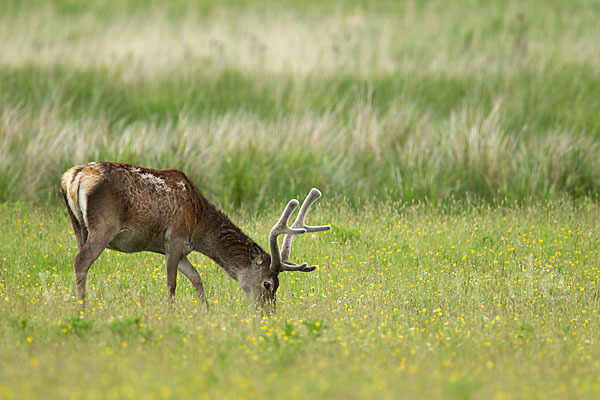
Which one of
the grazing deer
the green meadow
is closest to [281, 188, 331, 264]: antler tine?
the grazing deer

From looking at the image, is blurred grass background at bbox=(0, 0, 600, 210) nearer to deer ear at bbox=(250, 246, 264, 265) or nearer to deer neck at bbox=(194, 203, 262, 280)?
deer neck at bbox=(194, 203, 262, 280)

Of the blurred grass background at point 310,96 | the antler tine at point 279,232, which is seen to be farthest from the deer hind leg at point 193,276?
the blurred grass background at point 310,96

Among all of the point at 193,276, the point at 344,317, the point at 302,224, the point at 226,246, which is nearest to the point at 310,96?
the point at 226,246

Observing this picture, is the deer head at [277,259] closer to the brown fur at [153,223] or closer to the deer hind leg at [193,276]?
the brown fur at [153,223]

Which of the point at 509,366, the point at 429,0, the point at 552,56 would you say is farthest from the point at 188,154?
the point at 429,0

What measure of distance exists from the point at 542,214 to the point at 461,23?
446 inches

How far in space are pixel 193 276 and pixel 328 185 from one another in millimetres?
4741

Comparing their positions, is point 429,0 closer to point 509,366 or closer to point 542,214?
point 542,214

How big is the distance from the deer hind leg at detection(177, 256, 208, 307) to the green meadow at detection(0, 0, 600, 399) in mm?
214

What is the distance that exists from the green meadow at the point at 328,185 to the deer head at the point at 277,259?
299 millimetres

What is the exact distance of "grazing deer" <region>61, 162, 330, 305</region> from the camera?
7.75 m

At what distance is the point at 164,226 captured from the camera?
8.27 m

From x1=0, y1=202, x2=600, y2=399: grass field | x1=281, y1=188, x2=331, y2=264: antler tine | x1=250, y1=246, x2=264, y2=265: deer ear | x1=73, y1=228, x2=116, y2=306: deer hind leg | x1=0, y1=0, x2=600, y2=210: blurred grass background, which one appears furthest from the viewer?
x1=0, y1=0, x2=600, y2=210: blurred grass background

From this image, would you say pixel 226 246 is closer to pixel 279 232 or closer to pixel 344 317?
pixel 279 232
